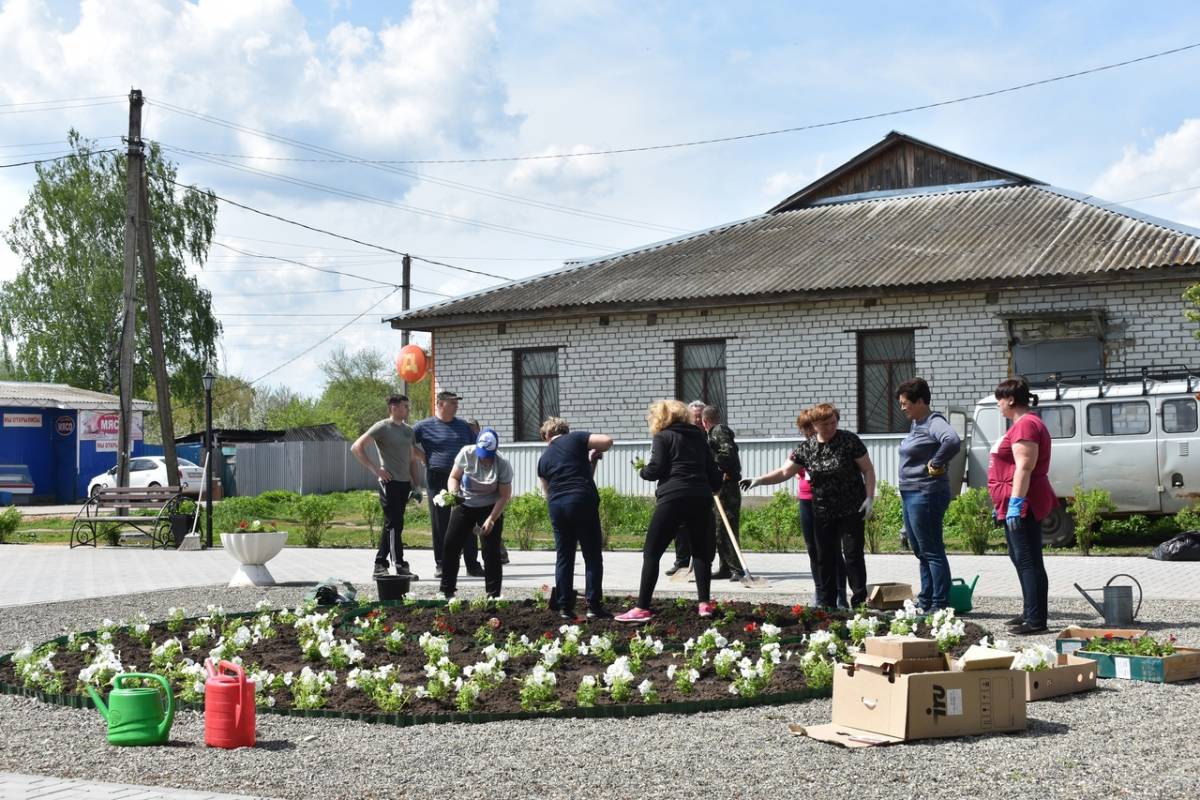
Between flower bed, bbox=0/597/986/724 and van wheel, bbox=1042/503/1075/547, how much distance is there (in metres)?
8.83

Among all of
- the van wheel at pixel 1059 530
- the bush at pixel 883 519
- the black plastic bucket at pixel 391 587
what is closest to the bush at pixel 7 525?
the bush at pixel 883 519

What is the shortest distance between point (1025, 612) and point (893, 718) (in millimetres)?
3555

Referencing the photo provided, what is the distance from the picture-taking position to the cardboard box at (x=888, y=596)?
10.2 meters

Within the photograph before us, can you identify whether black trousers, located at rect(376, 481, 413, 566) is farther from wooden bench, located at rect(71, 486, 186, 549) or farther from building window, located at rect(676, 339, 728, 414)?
building window, located at rect(676, 339, 728, 414)

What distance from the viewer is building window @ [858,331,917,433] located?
2420 centimetres

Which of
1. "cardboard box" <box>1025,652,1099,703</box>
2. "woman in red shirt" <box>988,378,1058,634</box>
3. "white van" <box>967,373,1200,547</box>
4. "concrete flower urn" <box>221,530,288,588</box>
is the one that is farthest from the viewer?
"white van" <box>967,373,1200,547</box>

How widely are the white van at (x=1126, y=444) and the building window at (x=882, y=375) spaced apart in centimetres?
618

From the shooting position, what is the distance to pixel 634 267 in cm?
2838

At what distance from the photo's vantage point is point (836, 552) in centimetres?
1026

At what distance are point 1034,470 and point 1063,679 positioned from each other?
Answer: 2304 millimetres

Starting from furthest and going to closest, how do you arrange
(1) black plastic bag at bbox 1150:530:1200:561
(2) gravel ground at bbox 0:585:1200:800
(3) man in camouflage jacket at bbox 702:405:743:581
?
(1) black plastic bag at bbox 1150:530:1200:561 < (3) man in camouflage jacket at bbox 702:405:743:581 < (2) gravel ground at bbox 0:585:1200:800

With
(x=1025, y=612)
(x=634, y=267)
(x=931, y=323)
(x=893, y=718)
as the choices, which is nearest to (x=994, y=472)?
(x=1025, y=612)

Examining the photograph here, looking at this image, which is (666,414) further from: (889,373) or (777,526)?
(889,373)

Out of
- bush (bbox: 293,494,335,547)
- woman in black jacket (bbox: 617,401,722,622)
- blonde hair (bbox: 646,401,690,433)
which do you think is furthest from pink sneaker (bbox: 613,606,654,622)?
bush (bbox: 293,494,335,547)
